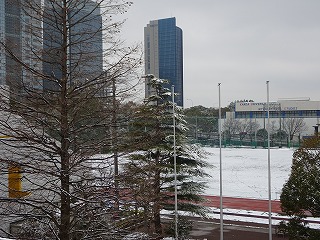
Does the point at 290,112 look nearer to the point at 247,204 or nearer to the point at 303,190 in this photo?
the point at 247,204

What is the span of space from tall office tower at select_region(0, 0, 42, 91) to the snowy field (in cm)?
1467

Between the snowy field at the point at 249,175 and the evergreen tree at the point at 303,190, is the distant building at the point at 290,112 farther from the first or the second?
the evergreen tree at the point at 303,190

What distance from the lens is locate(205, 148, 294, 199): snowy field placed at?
3153 cm

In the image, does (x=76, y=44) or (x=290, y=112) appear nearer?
(x=76, y=44)

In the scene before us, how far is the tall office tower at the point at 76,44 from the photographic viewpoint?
324 inches

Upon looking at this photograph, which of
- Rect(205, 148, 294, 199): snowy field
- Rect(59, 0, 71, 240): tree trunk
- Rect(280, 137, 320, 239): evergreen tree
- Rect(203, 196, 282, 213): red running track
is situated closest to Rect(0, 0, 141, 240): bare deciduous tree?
Rect(59, 0, 71, 240): tree trunk

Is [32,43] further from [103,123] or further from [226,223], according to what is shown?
[226,223]

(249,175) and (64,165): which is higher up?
(64,165)

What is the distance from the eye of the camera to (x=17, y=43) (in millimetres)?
8047

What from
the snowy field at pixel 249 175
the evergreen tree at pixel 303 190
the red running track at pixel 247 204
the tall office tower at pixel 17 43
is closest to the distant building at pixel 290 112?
the snowy field at pixel 249 175

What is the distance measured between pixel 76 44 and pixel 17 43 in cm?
111

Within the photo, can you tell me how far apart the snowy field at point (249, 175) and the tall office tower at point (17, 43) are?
14.7 metres

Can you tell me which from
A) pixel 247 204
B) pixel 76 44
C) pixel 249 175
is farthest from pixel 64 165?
pixel 249 175

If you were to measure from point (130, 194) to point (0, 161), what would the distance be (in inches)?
103
